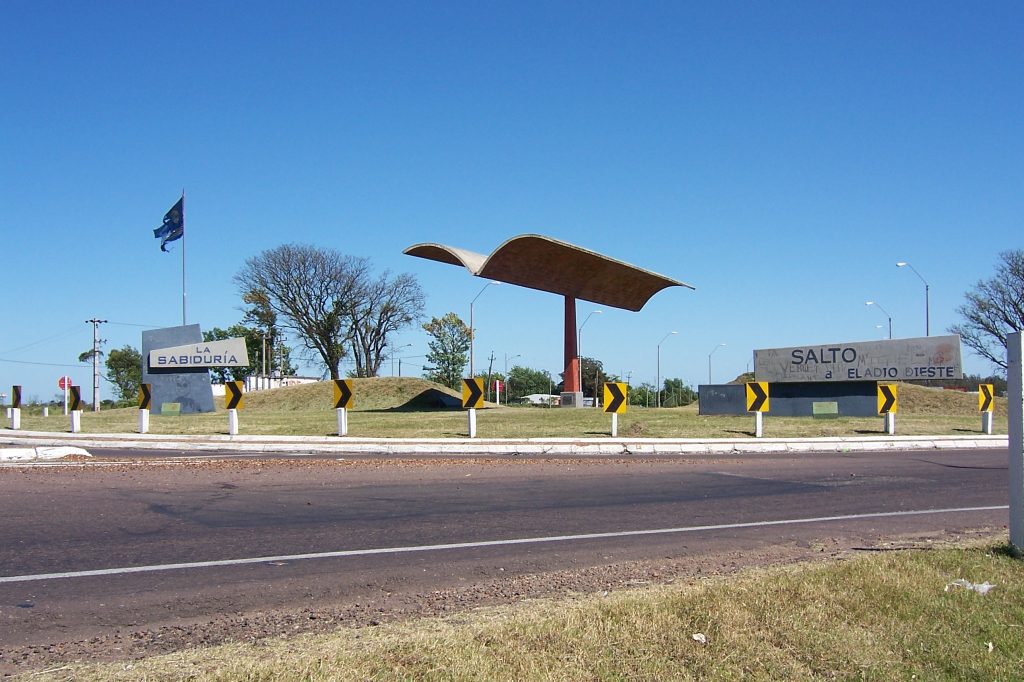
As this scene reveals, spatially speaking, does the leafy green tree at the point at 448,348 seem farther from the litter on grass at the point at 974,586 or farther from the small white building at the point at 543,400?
the litter on grass at the point at 974,586

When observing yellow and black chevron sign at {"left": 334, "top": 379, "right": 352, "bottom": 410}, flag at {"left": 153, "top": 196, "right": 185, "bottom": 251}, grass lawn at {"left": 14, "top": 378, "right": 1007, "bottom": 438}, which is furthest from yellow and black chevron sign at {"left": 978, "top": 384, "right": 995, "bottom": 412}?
flag at {"left": 153, "top": 196, "right": 185, "bottom": 251}

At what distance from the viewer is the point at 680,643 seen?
15.5 feet

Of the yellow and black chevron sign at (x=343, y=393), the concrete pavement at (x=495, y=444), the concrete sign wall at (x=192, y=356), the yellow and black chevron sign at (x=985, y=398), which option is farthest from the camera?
the concrete sign wall at (x=192, y=356)

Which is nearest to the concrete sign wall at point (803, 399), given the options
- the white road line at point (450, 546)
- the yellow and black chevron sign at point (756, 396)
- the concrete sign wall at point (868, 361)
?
the concrete sign wall at point (868, 361)

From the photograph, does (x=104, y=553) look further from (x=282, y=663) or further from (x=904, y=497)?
(x=904, y=497)

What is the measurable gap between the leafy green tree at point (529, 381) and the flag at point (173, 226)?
264 feet

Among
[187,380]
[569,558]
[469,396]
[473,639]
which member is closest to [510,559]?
[569,558]

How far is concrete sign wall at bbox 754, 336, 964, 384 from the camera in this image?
3344 centimetres

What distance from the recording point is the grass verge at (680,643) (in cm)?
429

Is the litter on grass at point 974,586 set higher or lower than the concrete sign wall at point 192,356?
lower

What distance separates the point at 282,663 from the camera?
14.1 feet

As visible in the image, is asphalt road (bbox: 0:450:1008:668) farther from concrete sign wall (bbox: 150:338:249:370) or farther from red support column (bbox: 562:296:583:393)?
red support column (bbox: 562:296:583:393)

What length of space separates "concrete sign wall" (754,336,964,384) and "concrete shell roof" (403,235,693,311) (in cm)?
1059

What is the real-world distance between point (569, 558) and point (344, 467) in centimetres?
745
